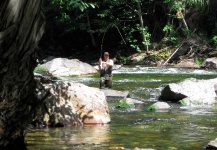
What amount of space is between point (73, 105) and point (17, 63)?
4.98 metres

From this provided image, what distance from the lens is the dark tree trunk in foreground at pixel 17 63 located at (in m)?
4.22

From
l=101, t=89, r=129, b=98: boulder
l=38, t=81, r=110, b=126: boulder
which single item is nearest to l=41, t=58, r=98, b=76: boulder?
l=101, t=89, r=129, b=98: boulder

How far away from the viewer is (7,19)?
420 cm

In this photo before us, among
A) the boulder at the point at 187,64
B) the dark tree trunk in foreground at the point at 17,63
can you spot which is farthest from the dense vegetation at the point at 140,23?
the dark tree trunk in foreground at the point at 17,63

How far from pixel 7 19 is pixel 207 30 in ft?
91.1

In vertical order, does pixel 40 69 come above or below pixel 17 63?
below

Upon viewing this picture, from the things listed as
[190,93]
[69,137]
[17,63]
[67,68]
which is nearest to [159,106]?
[190,93]

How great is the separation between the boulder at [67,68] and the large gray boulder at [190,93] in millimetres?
8637

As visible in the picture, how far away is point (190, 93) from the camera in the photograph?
13773 millimetres

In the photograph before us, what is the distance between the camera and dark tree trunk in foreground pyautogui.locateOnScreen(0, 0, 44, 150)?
13.8 ft

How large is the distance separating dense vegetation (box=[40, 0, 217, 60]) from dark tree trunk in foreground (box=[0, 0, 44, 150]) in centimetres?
2380

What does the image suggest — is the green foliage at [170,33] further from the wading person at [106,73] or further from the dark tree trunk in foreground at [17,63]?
the dark tree trunk in foreground at [17,63]

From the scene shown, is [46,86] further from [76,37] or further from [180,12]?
[76,37]

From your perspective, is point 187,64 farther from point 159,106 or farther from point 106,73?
point 159,106
